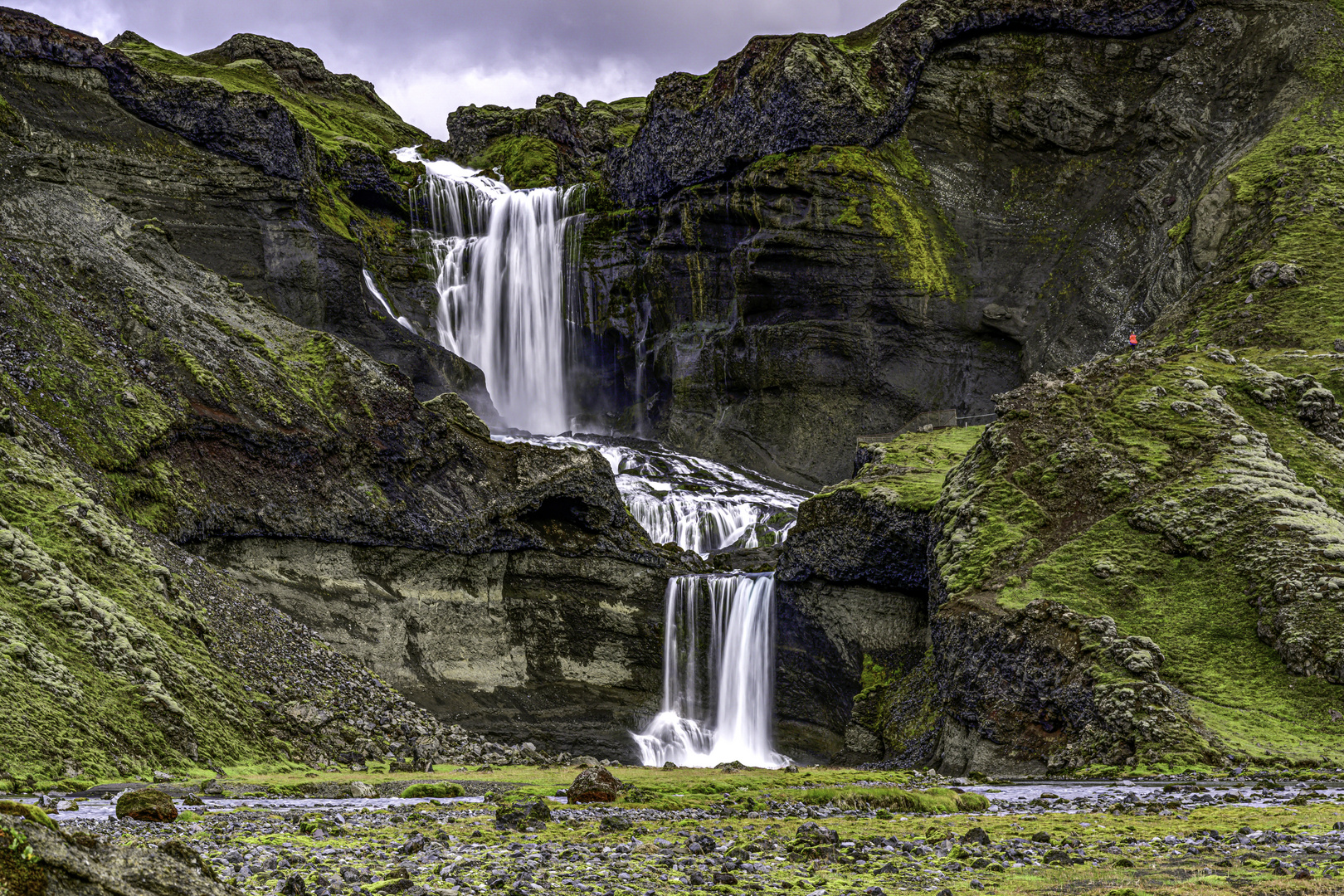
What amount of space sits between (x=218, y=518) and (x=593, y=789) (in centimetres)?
2834

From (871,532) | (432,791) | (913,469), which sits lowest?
(432,791)

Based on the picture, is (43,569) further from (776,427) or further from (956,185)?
(956,185)

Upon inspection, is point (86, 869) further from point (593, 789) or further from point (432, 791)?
point (432, 791)

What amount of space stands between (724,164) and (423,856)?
79632 millimetres

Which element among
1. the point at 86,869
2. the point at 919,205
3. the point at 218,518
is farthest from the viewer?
the point at 919,205

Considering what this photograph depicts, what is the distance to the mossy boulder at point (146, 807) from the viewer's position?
57.5 feet

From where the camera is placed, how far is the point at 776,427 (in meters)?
86.6

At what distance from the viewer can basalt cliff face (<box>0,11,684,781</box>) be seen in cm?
2966

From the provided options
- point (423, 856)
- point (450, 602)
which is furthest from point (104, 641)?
point (450, 602)

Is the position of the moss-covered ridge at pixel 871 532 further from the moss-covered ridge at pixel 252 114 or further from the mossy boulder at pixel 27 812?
the moss-covered ridge at pixel 252 114

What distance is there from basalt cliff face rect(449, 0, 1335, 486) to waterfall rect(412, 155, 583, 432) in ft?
31.3

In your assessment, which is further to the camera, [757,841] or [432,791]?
[432,791]

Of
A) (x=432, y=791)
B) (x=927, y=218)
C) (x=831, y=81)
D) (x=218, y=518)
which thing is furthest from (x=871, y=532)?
(x=831, y=81)

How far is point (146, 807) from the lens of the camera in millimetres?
17641
